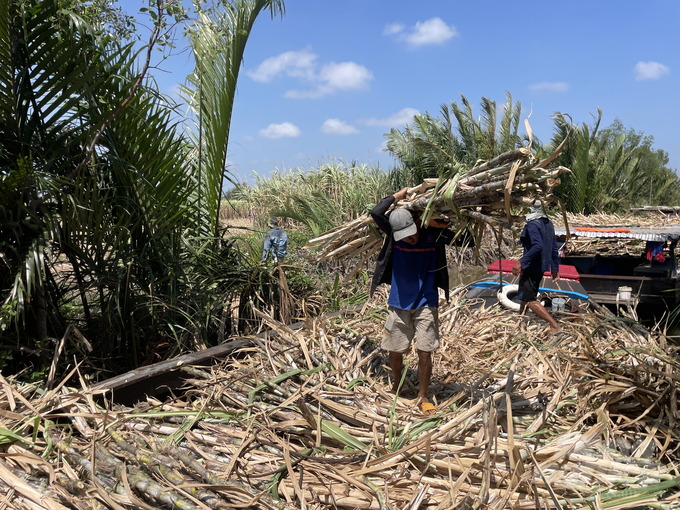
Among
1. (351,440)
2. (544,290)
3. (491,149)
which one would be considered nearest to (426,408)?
(351,440)

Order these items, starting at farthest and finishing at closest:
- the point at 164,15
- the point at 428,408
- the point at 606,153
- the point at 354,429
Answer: the point at 606,153
the point at 164,15
the point at 428,408
the point at 354,429

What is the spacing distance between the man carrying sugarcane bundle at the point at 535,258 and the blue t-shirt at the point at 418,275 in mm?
2510

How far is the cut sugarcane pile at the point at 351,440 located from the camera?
229 centimetres

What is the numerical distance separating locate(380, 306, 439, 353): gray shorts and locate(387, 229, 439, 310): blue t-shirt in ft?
0.26

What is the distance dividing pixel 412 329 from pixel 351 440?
1.24m

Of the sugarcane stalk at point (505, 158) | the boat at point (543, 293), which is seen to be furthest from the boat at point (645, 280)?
the sugarcane stalk at point (505, 158)

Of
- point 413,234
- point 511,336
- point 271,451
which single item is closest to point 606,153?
point 511,336

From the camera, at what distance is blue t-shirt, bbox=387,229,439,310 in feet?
12.1

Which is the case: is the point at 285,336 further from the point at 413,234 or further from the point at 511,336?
the point at 511,336

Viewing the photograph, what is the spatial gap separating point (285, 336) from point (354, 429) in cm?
138

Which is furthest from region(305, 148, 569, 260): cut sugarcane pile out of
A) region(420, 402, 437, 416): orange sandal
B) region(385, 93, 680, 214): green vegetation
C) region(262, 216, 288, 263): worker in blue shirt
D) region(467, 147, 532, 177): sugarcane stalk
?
region(385, 93, 680, 214): green vegetation

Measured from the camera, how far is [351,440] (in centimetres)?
281

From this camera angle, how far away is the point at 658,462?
2652 millimetres

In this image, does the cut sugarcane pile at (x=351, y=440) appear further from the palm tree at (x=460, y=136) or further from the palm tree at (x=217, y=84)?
the palm tree at (x=460, y=136)
